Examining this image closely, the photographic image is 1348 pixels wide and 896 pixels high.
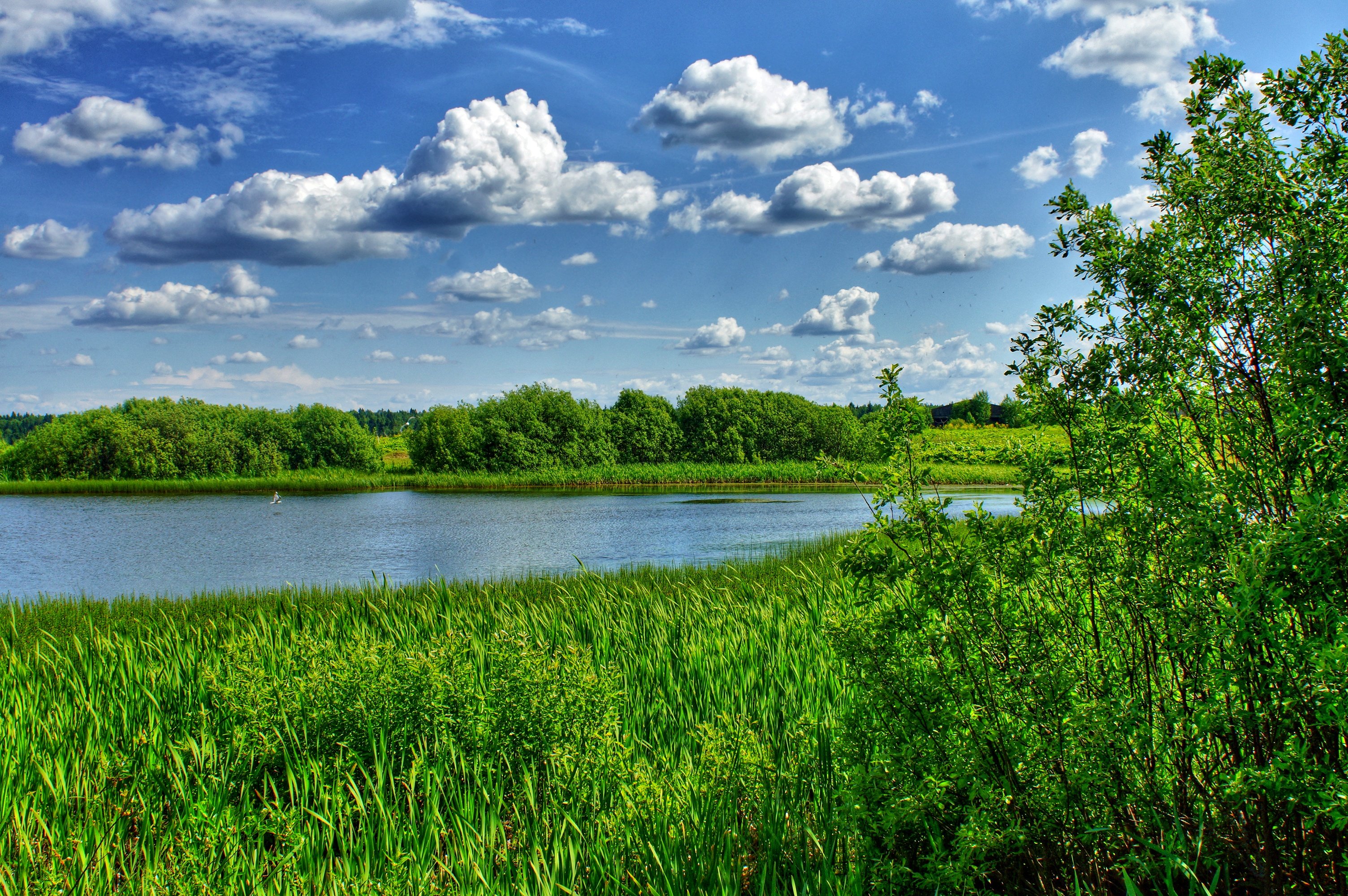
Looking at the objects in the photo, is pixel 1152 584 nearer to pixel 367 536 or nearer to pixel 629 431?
pixel 367 536

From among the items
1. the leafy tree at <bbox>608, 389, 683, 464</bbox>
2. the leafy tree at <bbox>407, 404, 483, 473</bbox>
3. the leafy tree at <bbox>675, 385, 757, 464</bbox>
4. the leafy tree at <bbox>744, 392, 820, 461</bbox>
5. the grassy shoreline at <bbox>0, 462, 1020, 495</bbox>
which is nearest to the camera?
the grassy shoreline at <bbox>0, 462, 1020, 495</bbox>

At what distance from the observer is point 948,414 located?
93.9 metres

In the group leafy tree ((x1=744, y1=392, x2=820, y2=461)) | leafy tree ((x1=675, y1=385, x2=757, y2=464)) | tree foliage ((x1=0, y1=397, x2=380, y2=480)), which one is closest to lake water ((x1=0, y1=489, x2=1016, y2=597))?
tree foliage ((x1=0, y1=397, x2=380, y2=480))

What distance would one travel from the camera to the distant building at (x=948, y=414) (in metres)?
80.3

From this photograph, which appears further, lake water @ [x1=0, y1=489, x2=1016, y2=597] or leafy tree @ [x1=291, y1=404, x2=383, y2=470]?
leafy tree @ [x1=291, y1=404, x2=383, y2=470]

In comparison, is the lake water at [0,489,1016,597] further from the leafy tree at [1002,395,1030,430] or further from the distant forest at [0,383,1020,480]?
the distant forest at [0,383,1020,480]

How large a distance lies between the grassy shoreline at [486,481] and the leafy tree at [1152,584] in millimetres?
38833

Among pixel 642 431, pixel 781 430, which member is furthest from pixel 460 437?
pixel 781 430

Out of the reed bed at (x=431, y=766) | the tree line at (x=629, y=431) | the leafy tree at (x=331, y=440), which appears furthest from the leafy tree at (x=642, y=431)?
the reed bed at (x=431, y=766)

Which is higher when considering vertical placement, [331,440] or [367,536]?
[331,440]

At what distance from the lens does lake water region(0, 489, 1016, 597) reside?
17.1m

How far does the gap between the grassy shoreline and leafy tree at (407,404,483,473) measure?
2146 millimetres

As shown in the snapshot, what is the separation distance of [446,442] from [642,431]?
60.6 feet

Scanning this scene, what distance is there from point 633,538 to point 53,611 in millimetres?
15294
